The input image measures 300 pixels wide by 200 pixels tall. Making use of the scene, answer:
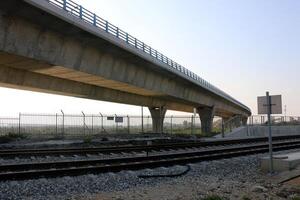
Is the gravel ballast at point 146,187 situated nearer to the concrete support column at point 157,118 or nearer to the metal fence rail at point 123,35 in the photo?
the metal fence rail at point 123,35

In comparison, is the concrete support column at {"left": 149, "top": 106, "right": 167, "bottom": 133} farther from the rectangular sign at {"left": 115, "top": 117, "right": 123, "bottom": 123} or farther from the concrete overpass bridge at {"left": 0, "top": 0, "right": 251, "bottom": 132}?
the rectangular sign at {"left": 115, "top": 117, "right": 123, "bottom": 123}

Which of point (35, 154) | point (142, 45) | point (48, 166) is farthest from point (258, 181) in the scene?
point (142, 45)

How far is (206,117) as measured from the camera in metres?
64.4

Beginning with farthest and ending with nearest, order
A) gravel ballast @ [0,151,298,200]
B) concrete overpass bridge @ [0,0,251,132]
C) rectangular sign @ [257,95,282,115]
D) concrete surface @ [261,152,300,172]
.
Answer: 1. concrete overpass bridge @ [0,0,251,132]
2. concrete surface @ [261,152,300,172]
3. rectangular sign @ [257,95,282,115]
4. gravel ballast @ [0,151,298,200]

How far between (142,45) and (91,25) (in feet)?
31.9

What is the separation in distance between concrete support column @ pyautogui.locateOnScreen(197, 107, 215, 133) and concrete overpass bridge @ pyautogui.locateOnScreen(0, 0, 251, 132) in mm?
14604

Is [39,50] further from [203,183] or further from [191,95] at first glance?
[191,95]

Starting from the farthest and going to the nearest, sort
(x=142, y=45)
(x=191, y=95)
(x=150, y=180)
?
(x=191, y=95) → (x=142, y=45) → (x=150, y=180)

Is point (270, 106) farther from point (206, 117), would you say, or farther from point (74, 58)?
point (206, 117)

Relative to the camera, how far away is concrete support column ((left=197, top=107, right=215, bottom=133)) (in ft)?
210

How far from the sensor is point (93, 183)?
11766 millimetres

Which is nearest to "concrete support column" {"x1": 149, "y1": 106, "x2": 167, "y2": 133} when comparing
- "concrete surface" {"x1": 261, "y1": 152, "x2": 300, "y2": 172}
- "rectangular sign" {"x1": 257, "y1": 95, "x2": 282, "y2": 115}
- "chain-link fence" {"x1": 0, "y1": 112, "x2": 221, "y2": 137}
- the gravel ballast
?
"chain-link fence" {"x1": 0, "y1": 112, "x2": 221, "y2": 137}

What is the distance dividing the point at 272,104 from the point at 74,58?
647 inches

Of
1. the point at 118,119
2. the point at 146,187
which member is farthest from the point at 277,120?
the point at 146,187
